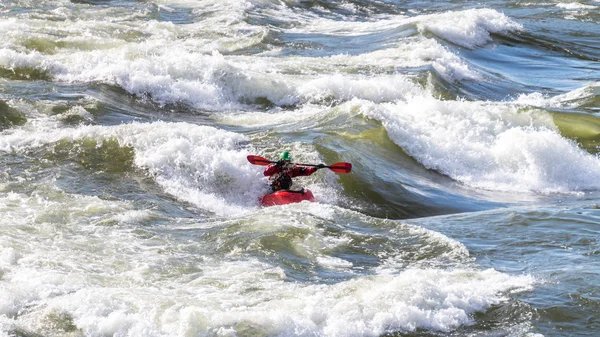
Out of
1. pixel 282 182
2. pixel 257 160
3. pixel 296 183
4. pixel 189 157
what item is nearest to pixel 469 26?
pixel 296 183

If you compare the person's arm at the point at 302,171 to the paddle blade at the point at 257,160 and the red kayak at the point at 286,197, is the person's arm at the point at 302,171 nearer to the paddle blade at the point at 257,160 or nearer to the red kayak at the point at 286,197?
the paddle blade at the point at 257,160

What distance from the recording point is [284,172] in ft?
35.9

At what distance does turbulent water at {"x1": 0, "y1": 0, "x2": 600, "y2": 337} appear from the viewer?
7.04 meters

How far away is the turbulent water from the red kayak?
328mm

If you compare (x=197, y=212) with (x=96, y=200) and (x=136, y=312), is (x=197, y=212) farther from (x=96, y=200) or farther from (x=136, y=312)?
(x=136, y=312)

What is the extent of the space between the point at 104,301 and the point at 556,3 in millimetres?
26297

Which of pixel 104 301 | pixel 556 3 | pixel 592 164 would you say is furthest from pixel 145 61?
pixel 556 3

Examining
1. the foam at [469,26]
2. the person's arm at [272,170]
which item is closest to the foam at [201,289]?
the person's arm at [272,170]

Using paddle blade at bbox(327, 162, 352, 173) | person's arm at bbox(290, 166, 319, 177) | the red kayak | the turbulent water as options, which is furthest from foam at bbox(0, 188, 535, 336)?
paddle blade at bbox(327, 162, 352, 173)

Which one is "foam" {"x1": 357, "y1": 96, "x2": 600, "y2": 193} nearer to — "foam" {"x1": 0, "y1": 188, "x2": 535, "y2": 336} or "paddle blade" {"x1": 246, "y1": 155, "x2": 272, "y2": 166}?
"paddle blade" {"x1": 246, "y1": 155, "x2": 272, "y2": 166}

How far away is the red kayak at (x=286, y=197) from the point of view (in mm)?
10328

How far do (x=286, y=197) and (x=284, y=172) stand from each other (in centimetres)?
61

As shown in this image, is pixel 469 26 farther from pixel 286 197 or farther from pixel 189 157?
pixel 286 197

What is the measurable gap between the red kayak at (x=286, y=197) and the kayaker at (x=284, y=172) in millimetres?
248
